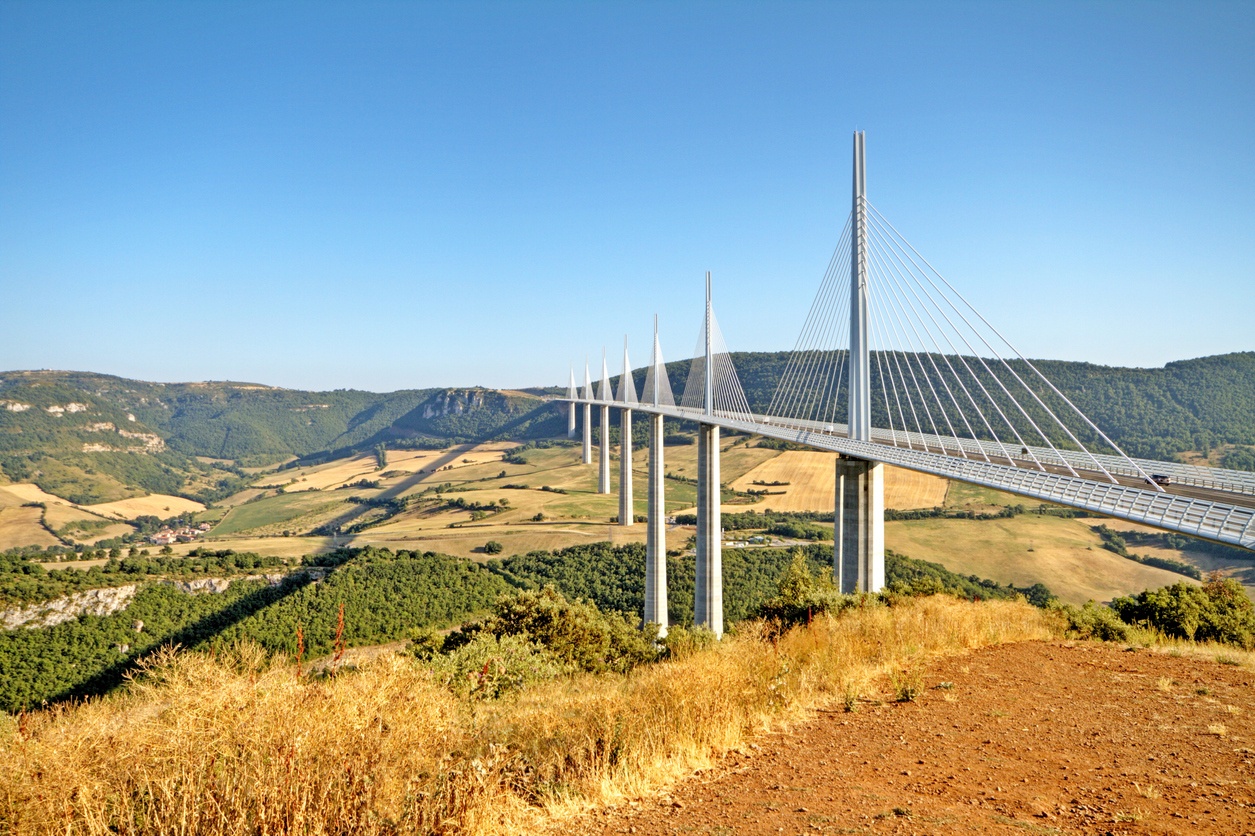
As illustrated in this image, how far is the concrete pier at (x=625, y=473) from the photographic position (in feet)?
212

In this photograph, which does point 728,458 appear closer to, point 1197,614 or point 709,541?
point 709,541

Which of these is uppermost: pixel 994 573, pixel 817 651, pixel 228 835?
pixel 228 835

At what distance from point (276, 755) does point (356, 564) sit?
148ft

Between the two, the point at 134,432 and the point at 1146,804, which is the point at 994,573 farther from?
the point at 134,432

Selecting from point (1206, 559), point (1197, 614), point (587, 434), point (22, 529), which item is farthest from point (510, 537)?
point (22, 529)

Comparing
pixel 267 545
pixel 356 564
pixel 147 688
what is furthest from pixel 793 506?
pixel 147 688

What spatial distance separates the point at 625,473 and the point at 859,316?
44.2 meters

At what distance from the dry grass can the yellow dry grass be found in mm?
62878

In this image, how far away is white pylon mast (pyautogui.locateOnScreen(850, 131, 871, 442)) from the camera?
2225 cm

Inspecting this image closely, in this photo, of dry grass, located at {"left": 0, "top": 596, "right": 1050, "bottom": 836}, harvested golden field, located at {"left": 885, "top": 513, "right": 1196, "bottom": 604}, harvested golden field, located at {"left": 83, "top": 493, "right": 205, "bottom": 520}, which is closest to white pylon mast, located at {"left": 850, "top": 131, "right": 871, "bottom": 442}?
dry grass, located at {"left": 0, "top": 596, "right": 1050, "bottom": 836}

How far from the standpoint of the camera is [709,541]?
128ft

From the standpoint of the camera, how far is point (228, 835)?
3.84 m

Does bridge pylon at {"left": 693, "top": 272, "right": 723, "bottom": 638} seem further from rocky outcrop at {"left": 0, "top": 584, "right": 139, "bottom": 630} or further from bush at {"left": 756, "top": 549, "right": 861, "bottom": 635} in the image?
rocky outcrop at {"left": 0, "top": 584, "right": 139, "bottom": 630}

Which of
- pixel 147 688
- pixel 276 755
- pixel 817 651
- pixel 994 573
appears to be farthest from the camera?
pixel 994 573
